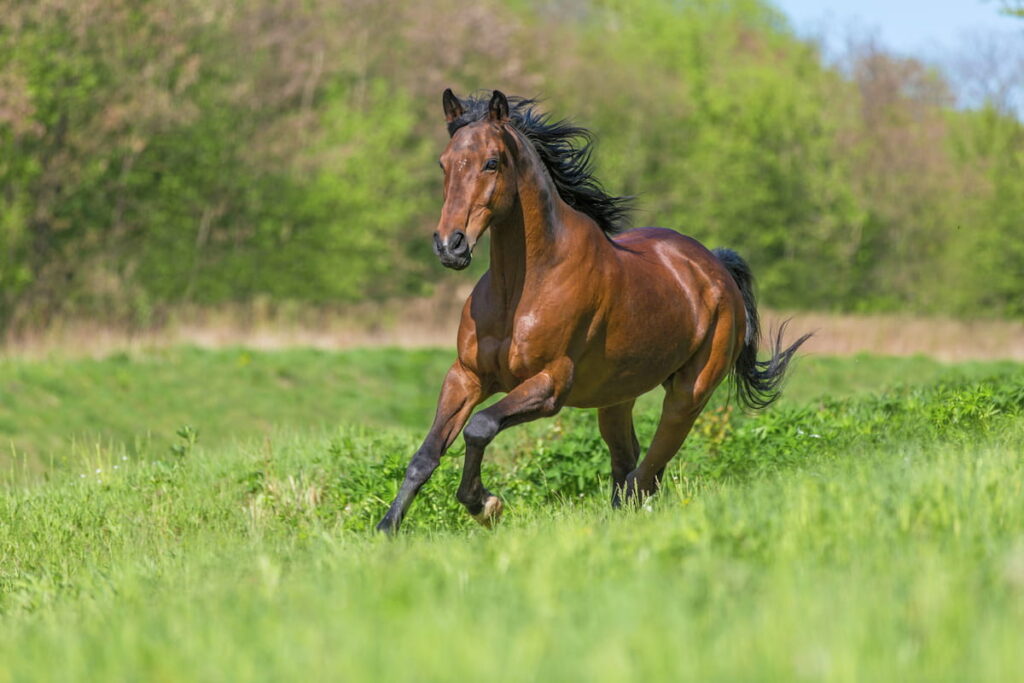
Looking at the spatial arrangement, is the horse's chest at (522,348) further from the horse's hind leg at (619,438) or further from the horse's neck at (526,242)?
the horse's hind leg at (619,438)

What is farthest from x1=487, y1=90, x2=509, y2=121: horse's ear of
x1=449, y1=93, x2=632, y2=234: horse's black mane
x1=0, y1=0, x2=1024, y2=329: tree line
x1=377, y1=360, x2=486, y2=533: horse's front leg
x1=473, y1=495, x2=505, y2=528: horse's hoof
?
x1=0, y1=0, x2=1024, y2=329: tree line

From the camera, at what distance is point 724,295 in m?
8.16

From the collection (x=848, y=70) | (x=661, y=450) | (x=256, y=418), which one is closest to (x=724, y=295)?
(x=661, y=450)

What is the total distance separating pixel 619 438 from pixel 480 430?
1971 millimetres

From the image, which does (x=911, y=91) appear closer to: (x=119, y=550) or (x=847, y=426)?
(x=847, y=426)

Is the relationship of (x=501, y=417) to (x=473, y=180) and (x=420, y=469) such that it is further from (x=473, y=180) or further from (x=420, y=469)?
(x=473, y=180)

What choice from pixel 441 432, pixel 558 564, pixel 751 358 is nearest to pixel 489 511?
pixel 441 432

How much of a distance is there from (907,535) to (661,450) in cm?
334

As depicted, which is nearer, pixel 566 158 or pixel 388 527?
pixel 388 527

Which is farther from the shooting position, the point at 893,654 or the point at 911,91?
the point at 911,91

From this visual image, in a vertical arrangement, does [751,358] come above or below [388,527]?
above

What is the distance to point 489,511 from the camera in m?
6.77

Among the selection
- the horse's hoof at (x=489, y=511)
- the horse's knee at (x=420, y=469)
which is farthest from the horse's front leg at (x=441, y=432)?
the horse's hoof at (x=489, y=511)

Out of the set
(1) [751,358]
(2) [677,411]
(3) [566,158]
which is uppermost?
(3) [566,158]
